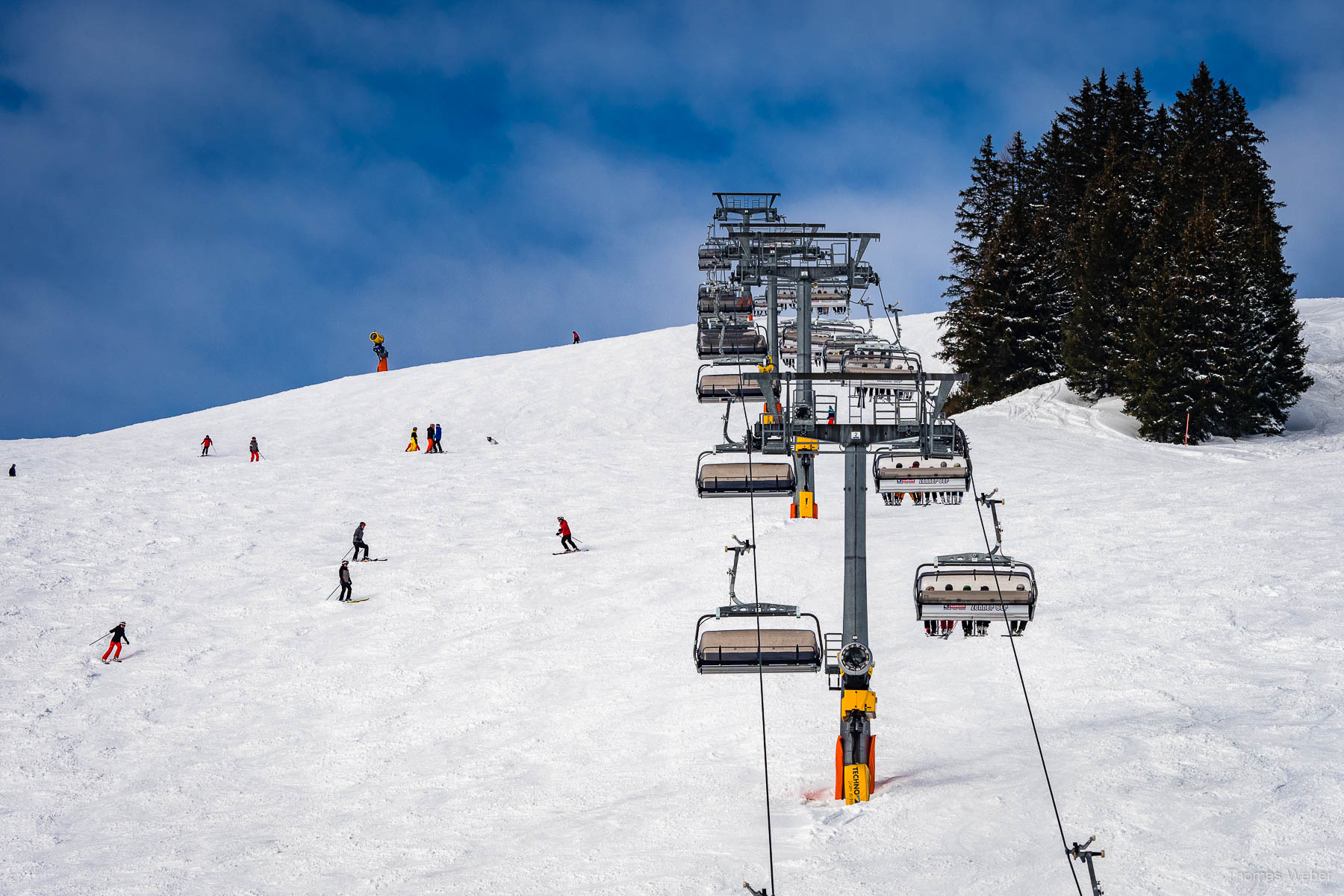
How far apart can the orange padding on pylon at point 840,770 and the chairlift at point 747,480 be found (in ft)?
10.2

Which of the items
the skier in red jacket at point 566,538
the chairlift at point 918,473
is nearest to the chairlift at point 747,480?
the chairlift at point 918,473

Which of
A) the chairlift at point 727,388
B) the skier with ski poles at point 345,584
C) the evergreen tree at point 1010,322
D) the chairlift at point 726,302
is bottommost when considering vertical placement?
the skier with ski poles at point 345,584

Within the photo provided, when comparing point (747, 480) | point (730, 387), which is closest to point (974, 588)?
point (747, 480)

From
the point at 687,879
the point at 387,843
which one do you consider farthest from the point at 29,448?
the point at 687,879

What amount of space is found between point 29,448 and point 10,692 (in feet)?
92.1

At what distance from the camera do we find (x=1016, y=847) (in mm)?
10969

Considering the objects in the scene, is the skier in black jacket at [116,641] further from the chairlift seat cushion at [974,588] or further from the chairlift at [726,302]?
the chairlift seat cushion at [974,588]

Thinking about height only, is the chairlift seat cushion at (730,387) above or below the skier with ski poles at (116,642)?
above

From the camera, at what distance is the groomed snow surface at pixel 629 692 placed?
37.7 feet

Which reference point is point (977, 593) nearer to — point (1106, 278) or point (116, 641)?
point (116, 641)

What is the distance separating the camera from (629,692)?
1772 centimetres

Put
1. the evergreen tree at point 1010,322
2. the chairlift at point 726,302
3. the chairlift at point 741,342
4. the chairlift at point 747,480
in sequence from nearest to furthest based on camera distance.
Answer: the chairlift at point 747,480 → the chairlift at point 741,342 → the chairlift at point 726,302 → the evergreen tree at point 1010,322

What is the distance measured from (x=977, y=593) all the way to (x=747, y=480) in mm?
3059

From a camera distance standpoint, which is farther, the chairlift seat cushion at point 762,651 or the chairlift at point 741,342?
the chairlift at point 741,342
